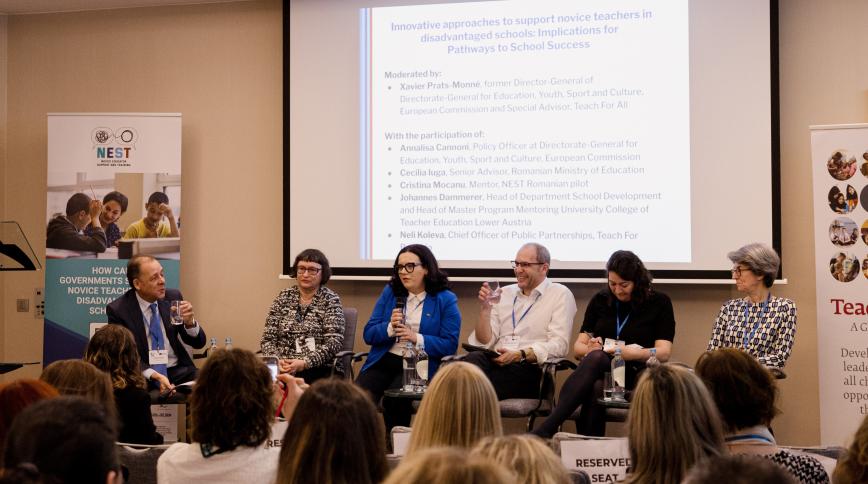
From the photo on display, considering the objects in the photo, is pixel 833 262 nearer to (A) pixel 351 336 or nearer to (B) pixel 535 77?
(B) pixel 535 77

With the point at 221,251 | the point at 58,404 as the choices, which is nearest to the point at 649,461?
the point at 58,404

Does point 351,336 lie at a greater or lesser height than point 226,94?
lesser

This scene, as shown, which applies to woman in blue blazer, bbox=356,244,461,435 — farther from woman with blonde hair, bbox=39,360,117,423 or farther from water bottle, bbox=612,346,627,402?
woman with blonde hair, bbox=39,360,117,423

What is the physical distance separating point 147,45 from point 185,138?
739mm

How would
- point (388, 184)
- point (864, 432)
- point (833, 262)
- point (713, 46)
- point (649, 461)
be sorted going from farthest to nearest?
point (388, 184), point (713, 46), point (833, 262), point (649, 461), point (864, 432)

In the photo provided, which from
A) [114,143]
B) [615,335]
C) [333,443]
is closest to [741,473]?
[333,443]

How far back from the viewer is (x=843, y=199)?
4727 mm

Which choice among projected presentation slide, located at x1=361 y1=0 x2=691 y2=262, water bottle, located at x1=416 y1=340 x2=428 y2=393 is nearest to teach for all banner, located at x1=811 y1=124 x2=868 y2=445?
projected presentation slide, located at x1=361 y1=0 x2=691 y2=262

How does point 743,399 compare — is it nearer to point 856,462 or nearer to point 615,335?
point 856,462

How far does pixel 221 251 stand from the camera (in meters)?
5.99

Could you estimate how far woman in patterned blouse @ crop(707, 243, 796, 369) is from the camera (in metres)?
4.38

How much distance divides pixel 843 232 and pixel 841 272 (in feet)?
0.73

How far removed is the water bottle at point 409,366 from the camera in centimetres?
444

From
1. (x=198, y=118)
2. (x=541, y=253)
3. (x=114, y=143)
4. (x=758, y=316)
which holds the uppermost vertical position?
(x=198, y=118)
